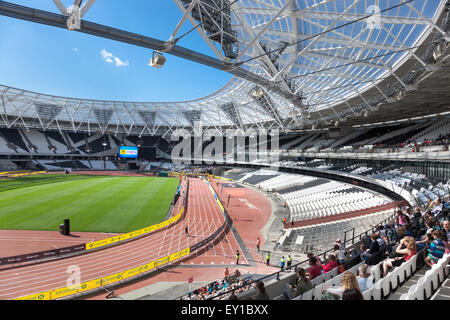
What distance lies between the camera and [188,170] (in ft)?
239

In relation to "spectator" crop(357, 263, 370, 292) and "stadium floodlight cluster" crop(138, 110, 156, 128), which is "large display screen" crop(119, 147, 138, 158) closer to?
"stadium floodlight cluster" crop(138, 110, 156, 128)

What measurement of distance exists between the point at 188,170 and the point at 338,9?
6145cm

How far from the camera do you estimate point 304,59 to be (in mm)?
23906

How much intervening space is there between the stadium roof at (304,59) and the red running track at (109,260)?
12.2m

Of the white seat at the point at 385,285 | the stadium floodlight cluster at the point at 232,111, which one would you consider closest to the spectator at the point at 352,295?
the white seat at the point at 385,285

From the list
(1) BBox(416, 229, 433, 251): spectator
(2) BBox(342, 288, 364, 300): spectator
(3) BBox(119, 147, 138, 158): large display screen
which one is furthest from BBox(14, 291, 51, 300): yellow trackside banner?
(3) BBox(119, 147, 138, 158): large display screen

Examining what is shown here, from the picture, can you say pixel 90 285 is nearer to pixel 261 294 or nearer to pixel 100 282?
pixel 100 282

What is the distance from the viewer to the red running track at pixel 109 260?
12.1 metres

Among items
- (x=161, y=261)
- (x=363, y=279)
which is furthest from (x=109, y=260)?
(x=363, y=279)

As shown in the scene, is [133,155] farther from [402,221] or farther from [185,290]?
[402,221]

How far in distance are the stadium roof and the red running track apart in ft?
39.9

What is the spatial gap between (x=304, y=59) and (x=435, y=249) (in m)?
21.8

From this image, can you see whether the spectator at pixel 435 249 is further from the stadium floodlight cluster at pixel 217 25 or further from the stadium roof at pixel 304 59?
the stadium floodlight cluster at pixel 217 25

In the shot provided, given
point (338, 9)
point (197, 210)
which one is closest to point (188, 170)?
point (197, 210)
